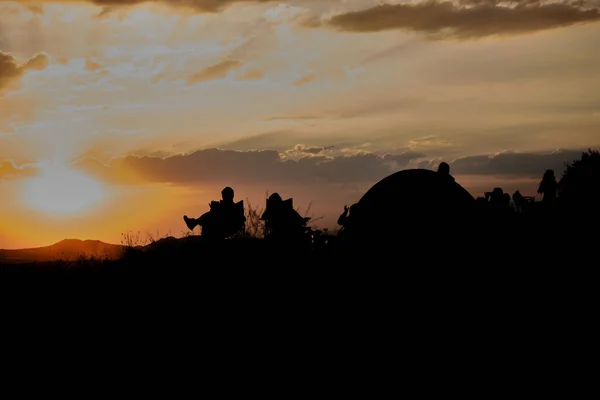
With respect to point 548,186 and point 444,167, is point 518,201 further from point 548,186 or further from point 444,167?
point 444,167

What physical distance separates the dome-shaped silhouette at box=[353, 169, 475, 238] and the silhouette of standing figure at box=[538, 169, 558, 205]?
1198cm

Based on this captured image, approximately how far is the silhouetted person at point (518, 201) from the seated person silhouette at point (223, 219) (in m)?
11.2

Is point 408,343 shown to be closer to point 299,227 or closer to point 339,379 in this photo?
point 339,379

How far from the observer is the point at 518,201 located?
26.5 metres

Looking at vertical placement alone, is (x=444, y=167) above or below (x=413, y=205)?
above

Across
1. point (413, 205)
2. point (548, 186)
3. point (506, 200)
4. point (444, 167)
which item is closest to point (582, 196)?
point (548, 186)

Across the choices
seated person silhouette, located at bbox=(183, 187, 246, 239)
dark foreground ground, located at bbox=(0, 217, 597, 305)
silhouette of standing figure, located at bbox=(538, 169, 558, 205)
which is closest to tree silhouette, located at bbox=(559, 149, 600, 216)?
silhouette of standing figure, located at bbox=(538, 169, 558, 205)

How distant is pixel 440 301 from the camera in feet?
47.0

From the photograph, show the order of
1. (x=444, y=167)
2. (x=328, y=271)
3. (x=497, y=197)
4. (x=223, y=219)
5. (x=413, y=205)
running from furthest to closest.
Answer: (x=497, y=197) → (x=223, y=219) → (x=328, y=271) → (x=444, y=167) → (x=413, y=205)

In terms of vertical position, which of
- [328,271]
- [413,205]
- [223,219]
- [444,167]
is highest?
[444,167]

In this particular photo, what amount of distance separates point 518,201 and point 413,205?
12.7m

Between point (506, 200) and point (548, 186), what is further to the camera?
point (548, 186)

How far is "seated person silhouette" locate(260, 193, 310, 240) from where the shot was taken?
2067 cm

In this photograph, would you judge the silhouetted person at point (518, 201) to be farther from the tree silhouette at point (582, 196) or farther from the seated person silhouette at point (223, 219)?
the seated person silhouette at point (223, 219)
